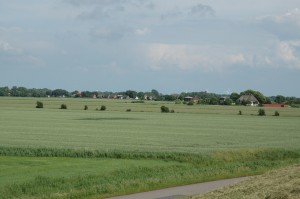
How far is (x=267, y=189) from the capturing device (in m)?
16.0

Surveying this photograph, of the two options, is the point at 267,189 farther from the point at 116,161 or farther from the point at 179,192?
the point at 116,161

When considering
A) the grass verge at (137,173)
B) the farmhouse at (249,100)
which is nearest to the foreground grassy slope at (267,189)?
the grass verge at (137,173)

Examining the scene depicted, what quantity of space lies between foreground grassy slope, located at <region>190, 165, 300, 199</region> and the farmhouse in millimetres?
170809

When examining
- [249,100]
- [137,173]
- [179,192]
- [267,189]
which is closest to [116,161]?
[137,173]

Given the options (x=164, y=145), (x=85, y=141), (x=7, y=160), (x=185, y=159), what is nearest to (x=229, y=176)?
(x=185, y=159)

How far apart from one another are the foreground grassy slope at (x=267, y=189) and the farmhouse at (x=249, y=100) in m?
171

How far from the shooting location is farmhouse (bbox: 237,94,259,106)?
188 m

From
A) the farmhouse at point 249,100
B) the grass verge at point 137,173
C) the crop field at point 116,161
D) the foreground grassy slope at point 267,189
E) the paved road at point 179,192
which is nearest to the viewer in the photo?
the foreground grassy slope at point 267,189

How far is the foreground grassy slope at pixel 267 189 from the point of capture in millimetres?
14960

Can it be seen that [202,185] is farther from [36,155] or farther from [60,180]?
[36,155]

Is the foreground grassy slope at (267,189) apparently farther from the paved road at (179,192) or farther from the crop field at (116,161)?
the crop field at (116,161)

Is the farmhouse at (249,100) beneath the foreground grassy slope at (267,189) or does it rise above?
above

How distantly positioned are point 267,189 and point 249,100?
176581 millimetres

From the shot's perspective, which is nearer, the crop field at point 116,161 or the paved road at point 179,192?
the paved road at point 179,192
